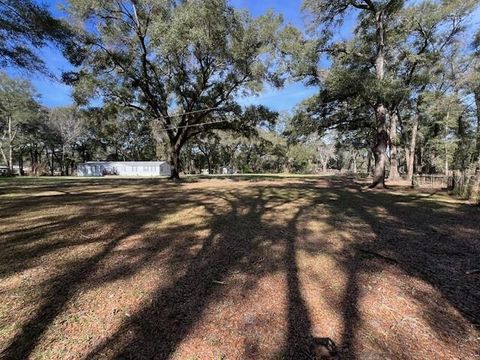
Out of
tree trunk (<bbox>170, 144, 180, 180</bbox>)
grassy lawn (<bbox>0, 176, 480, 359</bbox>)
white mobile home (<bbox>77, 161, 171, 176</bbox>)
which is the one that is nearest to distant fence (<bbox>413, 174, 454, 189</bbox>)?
grassy lawn (<bbox>0, 176, 480, 359</bbox>)

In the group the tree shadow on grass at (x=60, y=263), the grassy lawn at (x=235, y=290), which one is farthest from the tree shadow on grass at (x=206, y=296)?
the tree shadow on grass at (x=60, y=263)

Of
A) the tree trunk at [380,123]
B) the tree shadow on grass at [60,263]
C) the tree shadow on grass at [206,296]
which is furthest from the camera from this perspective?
the tree trunk at [380,123]

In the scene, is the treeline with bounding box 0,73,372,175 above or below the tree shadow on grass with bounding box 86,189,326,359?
above

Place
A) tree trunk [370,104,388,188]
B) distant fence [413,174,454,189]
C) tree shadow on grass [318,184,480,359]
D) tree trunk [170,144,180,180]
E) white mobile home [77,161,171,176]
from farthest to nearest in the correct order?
white mobile home [77,161,171,176] < tree trunk [170,144,180,180] < tree trunk [370,104,388,188] < distant fence [413,174,454,189] < tree shadow on grass [318,184,480,359]

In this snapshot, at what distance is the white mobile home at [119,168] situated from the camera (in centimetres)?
4169

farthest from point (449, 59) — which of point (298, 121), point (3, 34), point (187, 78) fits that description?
point (3, 34)

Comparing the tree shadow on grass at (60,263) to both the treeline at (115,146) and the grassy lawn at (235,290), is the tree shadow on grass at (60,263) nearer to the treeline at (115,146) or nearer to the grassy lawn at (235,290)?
the grassy lawn at (235,290)

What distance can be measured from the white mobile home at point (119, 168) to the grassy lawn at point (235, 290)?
3839 centimetres

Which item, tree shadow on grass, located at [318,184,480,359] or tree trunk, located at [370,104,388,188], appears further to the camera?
tree trunk, located at [370,104,388,188]

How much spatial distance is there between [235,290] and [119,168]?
43.8 metres

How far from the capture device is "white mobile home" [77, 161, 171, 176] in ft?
137

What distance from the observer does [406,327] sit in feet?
7.19

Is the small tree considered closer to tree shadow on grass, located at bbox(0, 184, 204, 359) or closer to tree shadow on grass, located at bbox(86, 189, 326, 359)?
tree shadow on grass, located at bbox(0, 184, 204, 359)

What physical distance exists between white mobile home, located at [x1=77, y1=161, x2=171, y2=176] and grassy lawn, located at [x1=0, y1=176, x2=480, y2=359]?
38.4 metres
